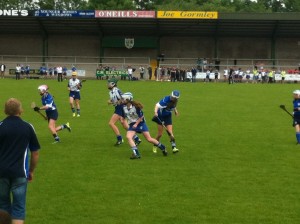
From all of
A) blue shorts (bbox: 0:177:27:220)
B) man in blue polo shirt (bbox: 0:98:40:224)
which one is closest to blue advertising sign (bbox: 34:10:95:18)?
man in blue polo shirt (bbox: 0:98:40:224)

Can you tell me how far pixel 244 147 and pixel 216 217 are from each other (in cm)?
732

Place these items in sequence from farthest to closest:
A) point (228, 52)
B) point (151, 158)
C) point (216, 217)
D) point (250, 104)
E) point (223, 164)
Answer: point (228, 52) → point (250, 104) → point (151, 158) → point (223, 164) → point (216, 217)

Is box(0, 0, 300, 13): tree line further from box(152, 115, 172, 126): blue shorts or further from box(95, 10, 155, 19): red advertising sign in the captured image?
box(152, 115, 172, 126): blue shorts

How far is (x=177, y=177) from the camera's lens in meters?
11.8

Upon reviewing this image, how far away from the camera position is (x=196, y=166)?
42.8 feet

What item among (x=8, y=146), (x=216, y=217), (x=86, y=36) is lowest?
(x=216, y=217)

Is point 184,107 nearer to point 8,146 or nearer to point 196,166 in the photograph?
point 196,166

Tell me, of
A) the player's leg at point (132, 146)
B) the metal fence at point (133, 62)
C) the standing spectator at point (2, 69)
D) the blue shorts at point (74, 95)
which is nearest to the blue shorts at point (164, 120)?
the player's leg at point (132, 146)

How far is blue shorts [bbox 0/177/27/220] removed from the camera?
7.11 meters

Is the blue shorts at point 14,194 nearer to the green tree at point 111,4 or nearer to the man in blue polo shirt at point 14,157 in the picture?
the man in blue polo shirt at point 14,157

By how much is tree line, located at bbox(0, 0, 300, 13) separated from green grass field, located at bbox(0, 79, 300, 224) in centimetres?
6714

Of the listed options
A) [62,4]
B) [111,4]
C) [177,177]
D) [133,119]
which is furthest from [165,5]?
[177,177]

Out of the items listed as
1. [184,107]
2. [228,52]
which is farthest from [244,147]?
[228,52]

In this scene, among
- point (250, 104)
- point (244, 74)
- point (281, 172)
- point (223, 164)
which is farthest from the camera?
point (244, 74)
